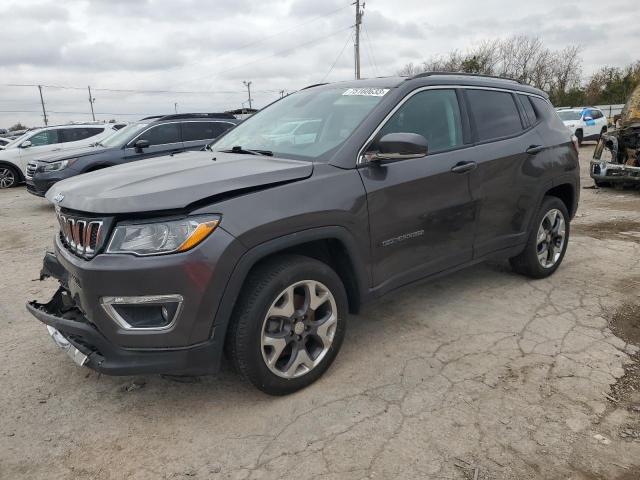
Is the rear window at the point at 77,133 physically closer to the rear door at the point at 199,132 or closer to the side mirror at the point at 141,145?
the rear door at the point at 199,132

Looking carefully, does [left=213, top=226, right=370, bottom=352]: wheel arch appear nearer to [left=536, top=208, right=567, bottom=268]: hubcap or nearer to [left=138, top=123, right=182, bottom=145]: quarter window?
[left=536, top=208, right=567, bottom=268]: hubcap

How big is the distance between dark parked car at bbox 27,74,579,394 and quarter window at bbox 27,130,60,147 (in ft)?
39.9

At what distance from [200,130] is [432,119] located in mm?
7586

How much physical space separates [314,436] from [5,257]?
5.42 meters

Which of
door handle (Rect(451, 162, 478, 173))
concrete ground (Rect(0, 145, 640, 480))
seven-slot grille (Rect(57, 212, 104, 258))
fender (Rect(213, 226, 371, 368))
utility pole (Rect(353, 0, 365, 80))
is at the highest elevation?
utility pole (Rect(353, 0, 365, 80))

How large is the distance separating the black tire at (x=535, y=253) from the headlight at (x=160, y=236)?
10.4ft

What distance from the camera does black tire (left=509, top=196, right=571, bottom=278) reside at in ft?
14.7

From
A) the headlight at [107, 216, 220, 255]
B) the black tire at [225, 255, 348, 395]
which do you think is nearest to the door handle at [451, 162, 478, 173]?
the black tire at [225, 255, 348, 395]

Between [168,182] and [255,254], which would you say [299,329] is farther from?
[168,182]

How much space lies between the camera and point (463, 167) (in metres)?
3.67

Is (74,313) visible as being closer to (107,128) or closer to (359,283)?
(359,283)

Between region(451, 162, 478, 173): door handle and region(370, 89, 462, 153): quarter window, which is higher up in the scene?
region(370, 89, 462, 153): quarter window

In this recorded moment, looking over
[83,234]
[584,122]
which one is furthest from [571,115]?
[83,234]

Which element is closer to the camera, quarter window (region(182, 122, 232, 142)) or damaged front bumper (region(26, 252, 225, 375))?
damaged front bumper (region(26, 252, 225, 375))
